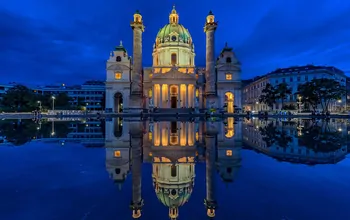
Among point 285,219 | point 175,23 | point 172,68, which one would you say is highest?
point 175,23

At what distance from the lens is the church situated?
219 ft

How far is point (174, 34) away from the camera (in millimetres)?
79812

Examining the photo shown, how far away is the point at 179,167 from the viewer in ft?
25.8

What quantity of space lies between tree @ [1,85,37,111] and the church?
27.4 m

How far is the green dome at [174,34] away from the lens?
79.8 meters

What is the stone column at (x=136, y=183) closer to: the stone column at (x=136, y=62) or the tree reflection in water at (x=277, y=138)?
the tree reflection in water at (x=277, y=138)

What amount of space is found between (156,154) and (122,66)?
2637 inches

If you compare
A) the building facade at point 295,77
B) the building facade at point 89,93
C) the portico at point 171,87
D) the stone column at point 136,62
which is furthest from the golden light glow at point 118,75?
the building facade at point 89,93

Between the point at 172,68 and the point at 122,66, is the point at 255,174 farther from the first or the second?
the point at 122,66

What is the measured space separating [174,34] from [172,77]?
17.3 meters

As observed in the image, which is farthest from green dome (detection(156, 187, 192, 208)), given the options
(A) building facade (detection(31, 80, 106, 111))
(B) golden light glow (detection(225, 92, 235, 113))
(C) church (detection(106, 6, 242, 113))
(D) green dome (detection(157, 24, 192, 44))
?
(A) building facade (detection(31, 80, 106, 111))

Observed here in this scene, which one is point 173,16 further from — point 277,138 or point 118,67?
point 277,138

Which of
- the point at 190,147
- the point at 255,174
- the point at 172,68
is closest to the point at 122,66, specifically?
the point at 172,68

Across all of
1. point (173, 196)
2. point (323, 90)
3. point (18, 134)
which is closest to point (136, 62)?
point (323, 90)
